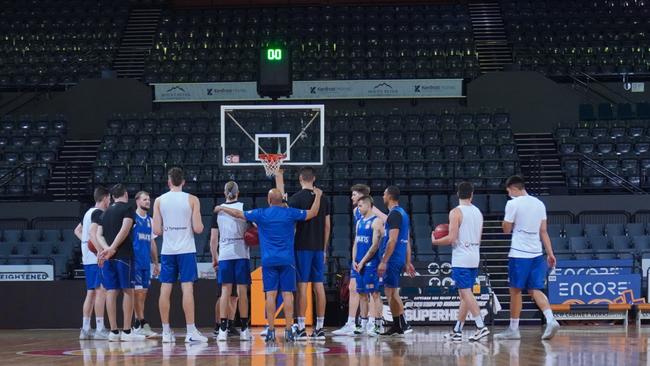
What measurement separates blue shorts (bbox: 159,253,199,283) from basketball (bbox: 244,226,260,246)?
0.82 meters

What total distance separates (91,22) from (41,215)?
1260cm

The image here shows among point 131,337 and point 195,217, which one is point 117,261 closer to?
→ point 131,337

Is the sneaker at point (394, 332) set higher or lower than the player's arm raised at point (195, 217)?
lower

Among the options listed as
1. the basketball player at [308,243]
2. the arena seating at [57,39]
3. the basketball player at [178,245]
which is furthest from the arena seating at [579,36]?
the basketball player at [178,245]

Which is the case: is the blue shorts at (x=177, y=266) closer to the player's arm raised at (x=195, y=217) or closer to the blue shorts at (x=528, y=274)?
the player's arm raised at (x=195, y=217)

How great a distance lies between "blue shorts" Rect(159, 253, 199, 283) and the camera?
1300cm

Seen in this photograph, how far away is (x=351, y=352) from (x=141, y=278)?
424 centimetres

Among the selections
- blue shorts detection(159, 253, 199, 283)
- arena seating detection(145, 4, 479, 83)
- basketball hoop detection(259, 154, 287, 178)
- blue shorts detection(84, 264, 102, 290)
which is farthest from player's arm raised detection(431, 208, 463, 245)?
arena seating detection(145, 4, 479, 83)

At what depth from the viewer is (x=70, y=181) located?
83.7 feet

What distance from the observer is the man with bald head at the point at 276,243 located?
12.7m

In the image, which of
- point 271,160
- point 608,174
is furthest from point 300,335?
point 608,174

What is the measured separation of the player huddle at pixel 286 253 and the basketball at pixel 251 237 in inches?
7.2

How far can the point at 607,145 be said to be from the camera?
26469 mm

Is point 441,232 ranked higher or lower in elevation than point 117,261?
higher
